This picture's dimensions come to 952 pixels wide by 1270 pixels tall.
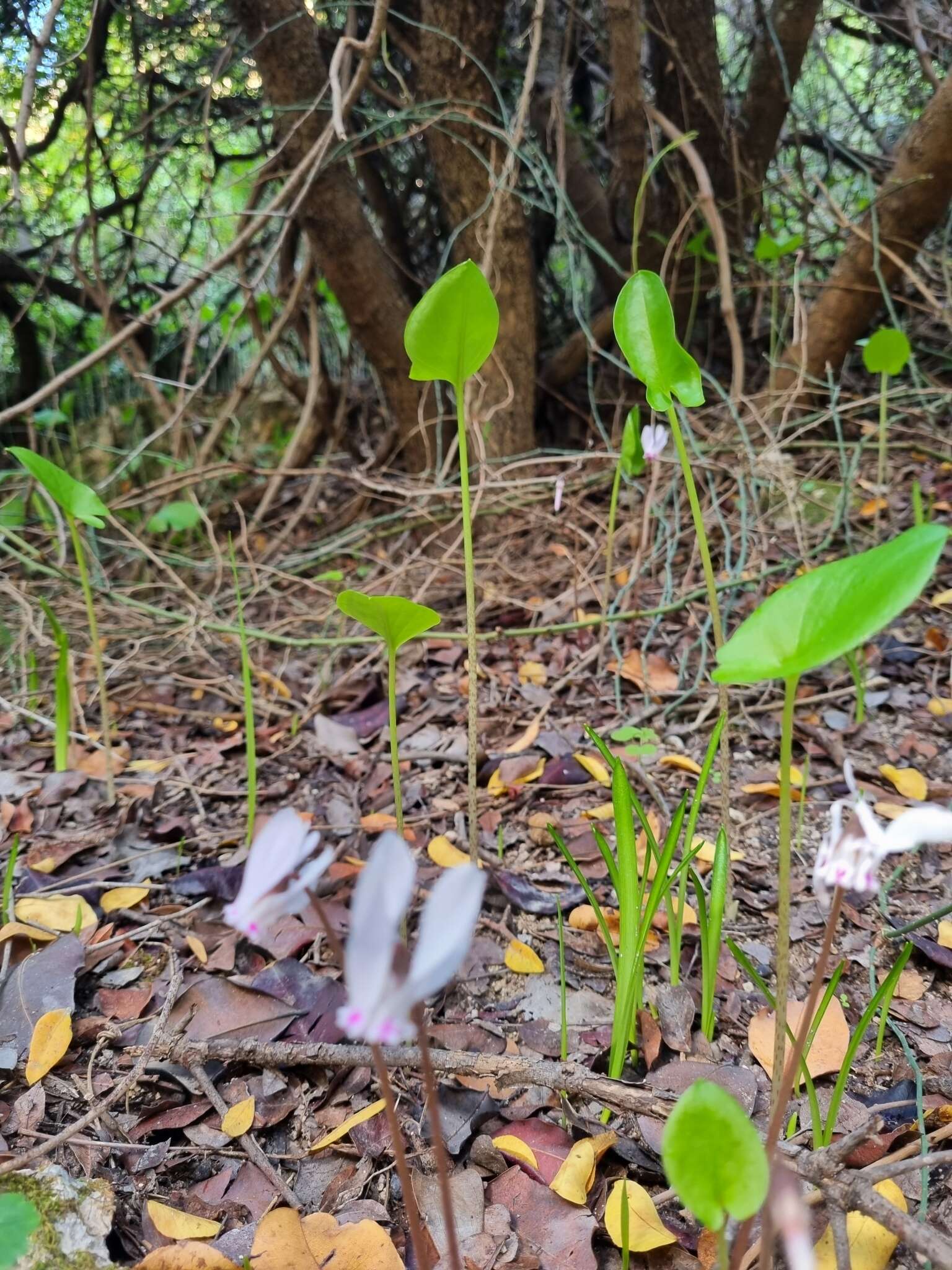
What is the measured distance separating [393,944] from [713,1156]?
0.25m

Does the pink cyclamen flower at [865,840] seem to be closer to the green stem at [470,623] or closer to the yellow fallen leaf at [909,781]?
the green stem at [470,623]

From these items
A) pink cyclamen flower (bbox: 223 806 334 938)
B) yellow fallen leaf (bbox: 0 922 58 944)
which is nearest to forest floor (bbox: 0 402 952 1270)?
yellow fallen leaf (bbox: 0 922 58 944)

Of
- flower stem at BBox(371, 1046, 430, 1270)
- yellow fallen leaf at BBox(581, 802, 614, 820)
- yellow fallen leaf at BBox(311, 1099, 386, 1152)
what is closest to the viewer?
flower stem at BBox(371, 1046, 430, 1270)

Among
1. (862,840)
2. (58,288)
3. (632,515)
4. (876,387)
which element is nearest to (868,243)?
(876,387)

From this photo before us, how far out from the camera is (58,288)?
301 centimetres

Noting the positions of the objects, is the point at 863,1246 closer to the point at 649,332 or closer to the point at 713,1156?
the point at 713,1156

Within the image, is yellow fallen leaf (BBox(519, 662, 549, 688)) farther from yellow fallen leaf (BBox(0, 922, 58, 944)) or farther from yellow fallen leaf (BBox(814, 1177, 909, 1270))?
yellow fallen leaf (BBox(814, 1177, 909, 1270))

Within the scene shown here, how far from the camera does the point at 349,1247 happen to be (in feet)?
1.98

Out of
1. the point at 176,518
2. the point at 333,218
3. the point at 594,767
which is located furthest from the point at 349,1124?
the point at 333,218

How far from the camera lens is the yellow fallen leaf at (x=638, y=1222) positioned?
60cm

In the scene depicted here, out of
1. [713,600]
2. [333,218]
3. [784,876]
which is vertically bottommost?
[784,876]

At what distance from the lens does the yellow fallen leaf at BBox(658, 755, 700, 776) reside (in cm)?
125

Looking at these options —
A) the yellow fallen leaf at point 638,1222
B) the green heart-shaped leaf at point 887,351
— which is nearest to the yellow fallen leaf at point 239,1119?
the yellow fallen leaf at point 638,1222

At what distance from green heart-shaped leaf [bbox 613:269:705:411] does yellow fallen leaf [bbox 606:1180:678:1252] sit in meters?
0.70
